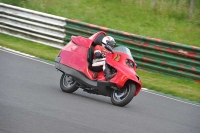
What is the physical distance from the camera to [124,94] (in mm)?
9758

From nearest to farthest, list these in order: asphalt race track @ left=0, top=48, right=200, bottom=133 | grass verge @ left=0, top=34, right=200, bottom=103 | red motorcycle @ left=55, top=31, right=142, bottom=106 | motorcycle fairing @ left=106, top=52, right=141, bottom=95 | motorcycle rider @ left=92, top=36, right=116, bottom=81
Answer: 1. asphalt race track @ left=0, top=48, right=200, bottom=133
2. motorcycle fairing @ left=106, top=52, right=141, bottom=95
3. red motorcycle @ left=55, top=31, right=142, bottom=106
4. motorcycle rider @ left=92, top=36, right=116, bottom=81
5. grass verge @ left=0, top=34, right=200, bottom=103

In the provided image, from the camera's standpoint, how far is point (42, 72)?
41.4 feet

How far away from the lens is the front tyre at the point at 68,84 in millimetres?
10695

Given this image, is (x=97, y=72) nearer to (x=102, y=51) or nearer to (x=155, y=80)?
(x=102, y=51)

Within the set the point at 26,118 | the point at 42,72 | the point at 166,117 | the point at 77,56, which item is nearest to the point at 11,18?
the point at 42,72

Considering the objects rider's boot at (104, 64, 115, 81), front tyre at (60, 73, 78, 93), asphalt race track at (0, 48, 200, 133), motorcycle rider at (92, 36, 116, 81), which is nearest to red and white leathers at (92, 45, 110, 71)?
motorcycle rider at (92, 36, 116, 81)

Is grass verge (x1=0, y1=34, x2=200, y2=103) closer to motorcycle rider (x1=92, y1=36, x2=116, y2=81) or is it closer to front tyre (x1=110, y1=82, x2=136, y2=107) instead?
motorcycle rider (x1=92, y1=36, x2=116, y2=81)

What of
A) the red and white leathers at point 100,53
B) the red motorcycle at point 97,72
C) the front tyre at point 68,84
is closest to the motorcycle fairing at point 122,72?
the red motorcycle at point 97,72

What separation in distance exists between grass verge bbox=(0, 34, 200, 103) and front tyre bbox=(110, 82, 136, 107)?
291 cm

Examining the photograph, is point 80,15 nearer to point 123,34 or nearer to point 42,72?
point 123,34

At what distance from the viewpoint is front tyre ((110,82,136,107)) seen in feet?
31.3

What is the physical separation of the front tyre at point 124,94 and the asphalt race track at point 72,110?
0.16m

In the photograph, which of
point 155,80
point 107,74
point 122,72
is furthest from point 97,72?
point 155,80

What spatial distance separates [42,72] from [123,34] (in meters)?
3.26
